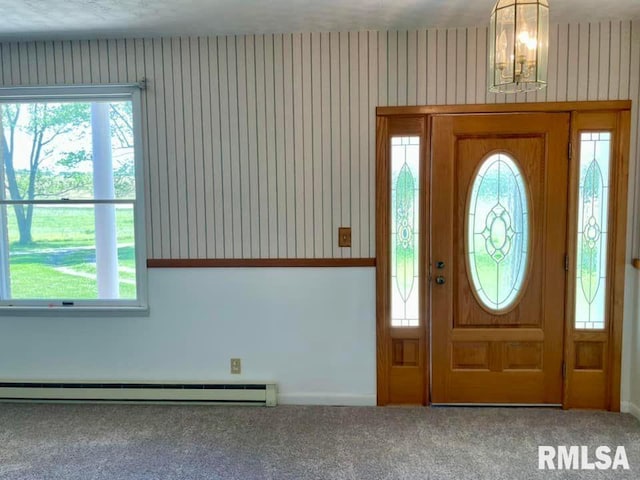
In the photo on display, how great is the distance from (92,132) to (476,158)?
2.55 meters

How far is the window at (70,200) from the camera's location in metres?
Result: 2.95

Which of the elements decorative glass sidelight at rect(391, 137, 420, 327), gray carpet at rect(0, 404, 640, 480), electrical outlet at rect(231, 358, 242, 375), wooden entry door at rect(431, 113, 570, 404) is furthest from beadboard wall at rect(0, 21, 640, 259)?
gray carpet at rect(0, 404, 640, 480)

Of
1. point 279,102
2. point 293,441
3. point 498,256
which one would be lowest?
point 293,441

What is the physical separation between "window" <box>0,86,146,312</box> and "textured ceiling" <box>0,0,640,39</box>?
1.34 ft

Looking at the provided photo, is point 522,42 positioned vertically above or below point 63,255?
above

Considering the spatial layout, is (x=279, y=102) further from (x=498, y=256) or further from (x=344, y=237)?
(x=498, y=256)

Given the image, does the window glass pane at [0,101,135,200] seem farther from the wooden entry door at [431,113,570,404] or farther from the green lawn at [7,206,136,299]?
the wooden entry door at [431,113,570,404]

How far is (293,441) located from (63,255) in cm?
201

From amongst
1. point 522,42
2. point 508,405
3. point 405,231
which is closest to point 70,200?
point 405,231

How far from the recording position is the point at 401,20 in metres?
2.60

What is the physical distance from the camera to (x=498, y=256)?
2855 mm

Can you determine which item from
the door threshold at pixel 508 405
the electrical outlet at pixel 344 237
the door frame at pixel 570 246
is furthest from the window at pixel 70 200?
the door threshold at pixel 508 405

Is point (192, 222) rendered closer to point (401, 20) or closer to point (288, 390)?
point (288, 390)

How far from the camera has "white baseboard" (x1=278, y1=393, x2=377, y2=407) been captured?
2.96 meters
